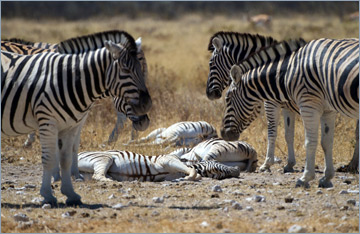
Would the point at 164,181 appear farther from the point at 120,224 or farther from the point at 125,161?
the point at 120,224

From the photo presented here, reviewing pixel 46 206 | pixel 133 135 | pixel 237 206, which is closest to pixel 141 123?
pixel 46 206

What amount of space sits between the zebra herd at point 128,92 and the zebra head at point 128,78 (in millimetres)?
11

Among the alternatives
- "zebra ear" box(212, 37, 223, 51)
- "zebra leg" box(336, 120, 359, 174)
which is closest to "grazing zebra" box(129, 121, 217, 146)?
"zebra ear" box(212, 37, 223, 51)

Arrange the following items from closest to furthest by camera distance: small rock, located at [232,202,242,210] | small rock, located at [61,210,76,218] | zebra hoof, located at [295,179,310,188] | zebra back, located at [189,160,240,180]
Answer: small rock, located at [61,210,76,218]
small rock, located at [232,202,242,210]
zebra hoof, located at [295,179,310,188]
zebra back, located at [189,160,240,180]

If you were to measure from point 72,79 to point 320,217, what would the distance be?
3.10 metres

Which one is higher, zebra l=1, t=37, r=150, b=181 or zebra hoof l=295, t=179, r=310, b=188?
zebra l=1, t=37, r=150, b=181

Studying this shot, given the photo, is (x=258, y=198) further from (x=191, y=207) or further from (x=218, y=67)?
(x=218, y=67)

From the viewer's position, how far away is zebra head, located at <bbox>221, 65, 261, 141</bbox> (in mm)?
8984

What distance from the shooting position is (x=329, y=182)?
8156 mm

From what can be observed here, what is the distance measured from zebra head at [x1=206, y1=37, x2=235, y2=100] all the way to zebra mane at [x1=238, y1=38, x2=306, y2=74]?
2680mm

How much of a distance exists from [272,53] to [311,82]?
91 cm

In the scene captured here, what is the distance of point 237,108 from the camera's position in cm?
946

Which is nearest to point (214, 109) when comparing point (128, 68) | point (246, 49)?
point (246, 49)

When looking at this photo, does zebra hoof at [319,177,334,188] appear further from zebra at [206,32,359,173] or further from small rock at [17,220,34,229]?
small rock at [17,220,34,229]
